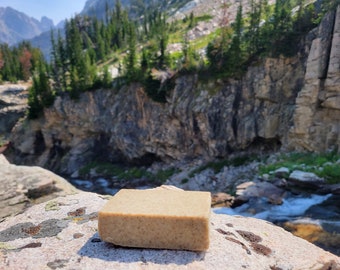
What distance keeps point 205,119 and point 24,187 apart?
28511 mm

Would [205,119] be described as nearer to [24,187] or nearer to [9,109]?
[24,187]

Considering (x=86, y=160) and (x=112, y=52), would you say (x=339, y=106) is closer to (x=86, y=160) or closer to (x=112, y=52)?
(x=86, y=160)

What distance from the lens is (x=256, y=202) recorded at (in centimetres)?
2103

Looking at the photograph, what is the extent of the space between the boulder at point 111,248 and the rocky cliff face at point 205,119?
21.9m

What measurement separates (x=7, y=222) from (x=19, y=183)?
7255 mm

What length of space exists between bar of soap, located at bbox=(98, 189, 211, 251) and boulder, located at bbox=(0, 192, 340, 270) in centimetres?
29

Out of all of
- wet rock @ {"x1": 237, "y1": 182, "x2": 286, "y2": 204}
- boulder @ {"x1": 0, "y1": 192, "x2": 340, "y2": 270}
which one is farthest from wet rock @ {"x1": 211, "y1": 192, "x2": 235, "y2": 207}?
boulder @ {"x1": 0, "y1": 192, "x2": 340, "y2": 270}

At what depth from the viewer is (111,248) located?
742 cm

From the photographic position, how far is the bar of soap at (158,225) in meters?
6.88

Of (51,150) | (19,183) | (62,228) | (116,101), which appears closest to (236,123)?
(116,101)

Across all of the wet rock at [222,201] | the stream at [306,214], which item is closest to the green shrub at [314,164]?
the stream at [306,214]

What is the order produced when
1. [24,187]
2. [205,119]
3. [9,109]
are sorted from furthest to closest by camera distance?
1. [9,109]
2. [205,119]
3. [24,187]

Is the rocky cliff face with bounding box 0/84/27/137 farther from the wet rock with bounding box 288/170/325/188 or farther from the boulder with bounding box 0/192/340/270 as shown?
the boulder with bounding box 0/192/340/270

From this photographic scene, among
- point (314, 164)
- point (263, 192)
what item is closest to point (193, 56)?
point (314, 164)
